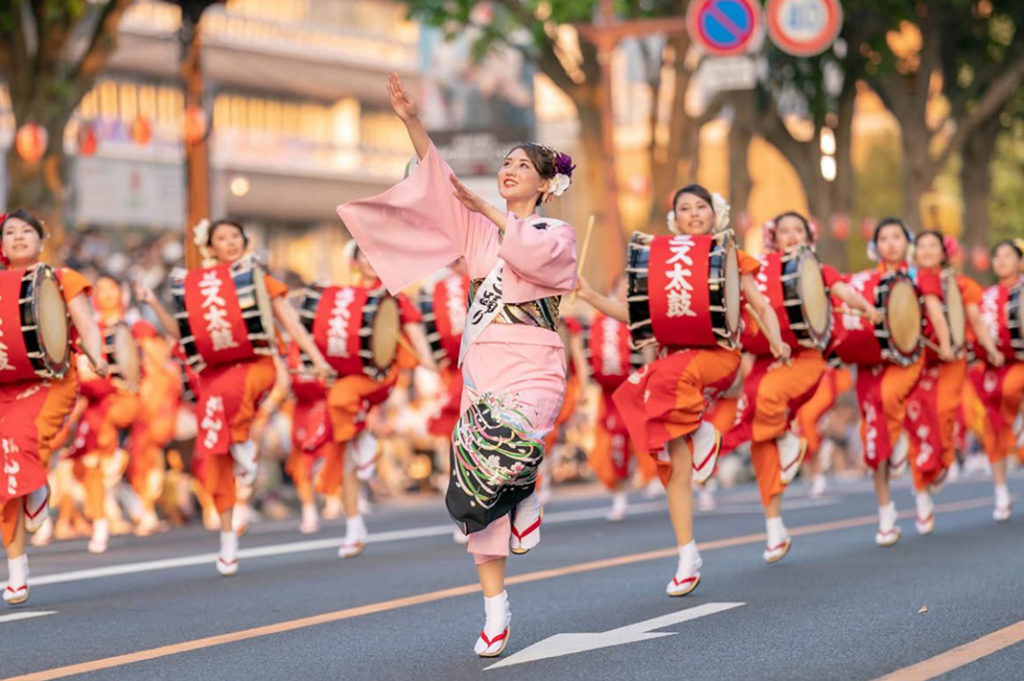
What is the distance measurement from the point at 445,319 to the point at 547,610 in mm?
6742

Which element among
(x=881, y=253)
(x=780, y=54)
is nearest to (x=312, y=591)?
(x=881, y=253)

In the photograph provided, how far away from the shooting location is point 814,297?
13250 millimetres

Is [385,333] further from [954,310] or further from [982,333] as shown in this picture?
[982,333]

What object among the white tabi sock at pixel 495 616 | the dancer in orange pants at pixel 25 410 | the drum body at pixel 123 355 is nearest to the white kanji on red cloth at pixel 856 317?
the drum body at pixel 123 355

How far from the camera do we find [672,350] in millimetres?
11500

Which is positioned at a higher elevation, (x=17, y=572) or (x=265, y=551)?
(x=17, y=572)

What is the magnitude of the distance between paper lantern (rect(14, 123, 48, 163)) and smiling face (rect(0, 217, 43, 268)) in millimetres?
11879

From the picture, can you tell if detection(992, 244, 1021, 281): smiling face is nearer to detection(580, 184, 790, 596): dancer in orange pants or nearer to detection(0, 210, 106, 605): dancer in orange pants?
detection(580, 184, 790, 596): dancer in orange pants

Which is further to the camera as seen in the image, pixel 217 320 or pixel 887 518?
pixel 887 518

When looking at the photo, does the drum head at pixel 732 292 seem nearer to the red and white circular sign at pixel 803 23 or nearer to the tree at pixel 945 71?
the red and white circular sign at pixel 803 23

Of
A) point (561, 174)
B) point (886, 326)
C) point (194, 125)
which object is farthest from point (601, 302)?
point (194, 125)

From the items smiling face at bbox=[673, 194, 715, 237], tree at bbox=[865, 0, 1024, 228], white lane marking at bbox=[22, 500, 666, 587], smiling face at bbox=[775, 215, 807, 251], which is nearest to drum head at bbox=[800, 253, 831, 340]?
smiling face at bbox=[775, 215, 807, 251]

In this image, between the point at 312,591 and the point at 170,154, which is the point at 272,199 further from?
the point at 312,591

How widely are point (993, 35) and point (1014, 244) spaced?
17066 mm
